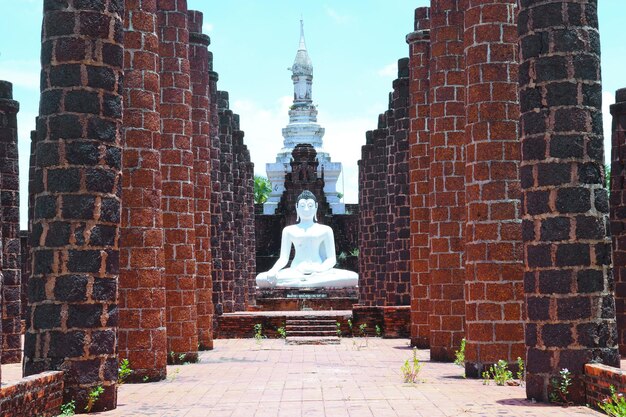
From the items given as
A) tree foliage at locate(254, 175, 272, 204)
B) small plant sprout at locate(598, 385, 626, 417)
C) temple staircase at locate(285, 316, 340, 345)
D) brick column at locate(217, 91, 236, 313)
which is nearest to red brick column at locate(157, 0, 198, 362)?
temple staircase at locate(285, 316, 340, 345)

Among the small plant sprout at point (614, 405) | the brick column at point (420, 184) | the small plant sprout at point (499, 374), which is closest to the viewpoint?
the small plant sprout at point (614, 405)

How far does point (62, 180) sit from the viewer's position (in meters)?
10.1

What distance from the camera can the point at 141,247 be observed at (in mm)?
13320

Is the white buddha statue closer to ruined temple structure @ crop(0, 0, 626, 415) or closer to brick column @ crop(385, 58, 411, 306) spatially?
brick column @ crop(385, 58, 411, 306)

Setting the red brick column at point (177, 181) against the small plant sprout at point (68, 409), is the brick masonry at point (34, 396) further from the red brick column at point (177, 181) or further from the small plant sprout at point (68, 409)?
the red brick column at point (177, 181)

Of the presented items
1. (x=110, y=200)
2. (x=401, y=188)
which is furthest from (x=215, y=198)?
(x=110, y=200)

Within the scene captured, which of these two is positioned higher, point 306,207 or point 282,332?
point 306,207

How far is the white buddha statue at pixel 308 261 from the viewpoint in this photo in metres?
33.6

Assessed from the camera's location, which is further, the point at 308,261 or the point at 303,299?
the point at 308,261

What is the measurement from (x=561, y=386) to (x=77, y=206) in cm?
498

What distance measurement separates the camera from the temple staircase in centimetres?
2233

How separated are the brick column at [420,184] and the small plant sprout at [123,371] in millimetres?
7270

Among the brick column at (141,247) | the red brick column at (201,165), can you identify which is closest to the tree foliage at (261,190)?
the red brick column at (201,165)

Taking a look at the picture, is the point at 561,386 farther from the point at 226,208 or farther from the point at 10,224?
the point at 226,208
